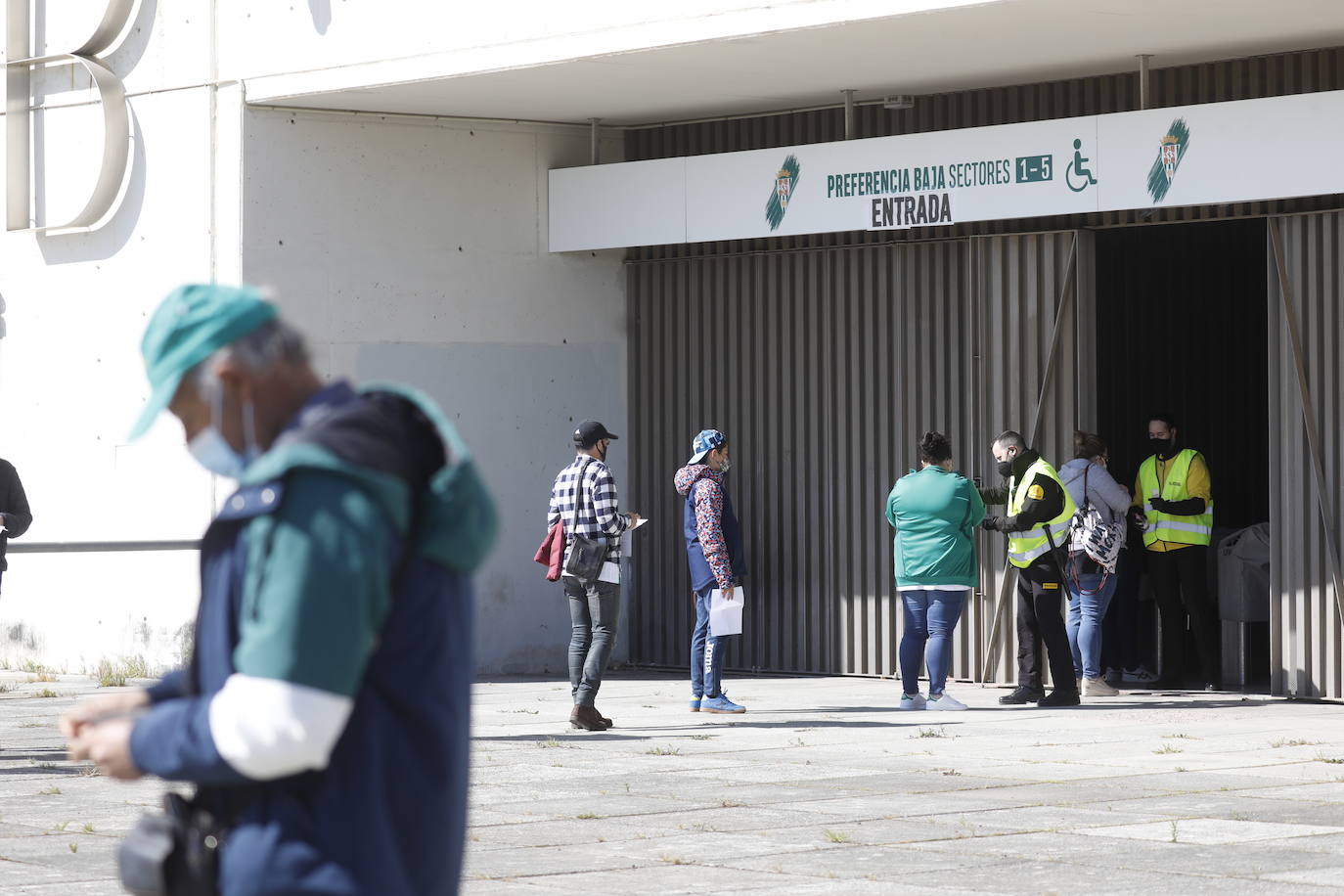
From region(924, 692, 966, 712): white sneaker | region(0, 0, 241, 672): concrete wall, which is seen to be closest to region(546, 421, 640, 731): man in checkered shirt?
region(924, 692, 966, 712): white sneaker

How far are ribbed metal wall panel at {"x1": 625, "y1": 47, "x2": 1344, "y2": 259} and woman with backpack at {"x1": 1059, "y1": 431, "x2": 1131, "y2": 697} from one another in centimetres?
166

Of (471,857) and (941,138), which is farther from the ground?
(941,138)

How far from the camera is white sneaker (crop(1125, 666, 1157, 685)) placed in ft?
51.5

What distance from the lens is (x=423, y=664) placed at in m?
3.04

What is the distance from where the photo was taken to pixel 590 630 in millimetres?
12680

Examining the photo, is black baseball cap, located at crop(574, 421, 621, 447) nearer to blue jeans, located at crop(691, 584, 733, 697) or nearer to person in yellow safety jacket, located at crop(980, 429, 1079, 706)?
blue jeans, located at crop(691, 584, 733, 697)

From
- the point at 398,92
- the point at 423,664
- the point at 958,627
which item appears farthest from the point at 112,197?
the point at 423,664

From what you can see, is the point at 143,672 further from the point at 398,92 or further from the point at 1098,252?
the point at 1098,252

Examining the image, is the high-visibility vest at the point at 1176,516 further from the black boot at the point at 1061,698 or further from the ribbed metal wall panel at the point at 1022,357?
the black boot at the point at 1061,698

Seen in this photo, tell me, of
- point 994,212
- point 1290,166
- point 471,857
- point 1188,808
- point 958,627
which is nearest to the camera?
point 471,857

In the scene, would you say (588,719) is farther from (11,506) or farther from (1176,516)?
(1176,516)

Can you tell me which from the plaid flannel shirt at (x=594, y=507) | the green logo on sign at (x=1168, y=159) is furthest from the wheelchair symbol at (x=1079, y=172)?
the plaid flannel shirt at (x=594, y=507)

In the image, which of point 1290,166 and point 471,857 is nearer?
point 471,857

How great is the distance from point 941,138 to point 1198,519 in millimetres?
3234
